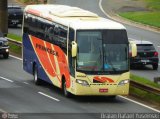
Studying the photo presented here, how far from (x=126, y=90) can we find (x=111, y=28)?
2.44m

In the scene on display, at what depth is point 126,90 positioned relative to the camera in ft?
93.6

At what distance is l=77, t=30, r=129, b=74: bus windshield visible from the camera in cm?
2834

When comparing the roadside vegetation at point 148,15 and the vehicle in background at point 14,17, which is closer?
the vehicle in background at point 14,17

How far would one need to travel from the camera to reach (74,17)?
30.6m

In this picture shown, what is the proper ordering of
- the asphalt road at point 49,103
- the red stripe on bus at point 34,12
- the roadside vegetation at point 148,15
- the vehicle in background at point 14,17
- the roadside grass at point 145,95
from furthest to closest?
the roadside vegetation at point 148,15 < the vehicle in background at point 14,17 < the red stripe on bus at point 34,12 < the roadside grass at point 145,95 < the asphalt road at point 49,103

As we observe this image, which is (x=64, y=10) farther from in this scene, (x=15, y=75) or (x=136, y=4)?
(x=136, y=4)

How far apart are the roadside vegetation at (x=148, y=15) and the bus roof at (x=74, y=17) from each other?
103 feet

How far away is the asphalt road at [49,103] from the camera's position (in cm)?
2597

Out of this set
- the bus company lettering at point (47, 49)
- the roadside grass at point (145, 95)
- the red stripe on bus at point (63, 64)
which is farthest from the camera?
the bus company lettering at point (47, 49)

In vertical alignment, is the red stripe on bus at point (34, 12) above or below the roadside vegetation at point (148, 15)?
above

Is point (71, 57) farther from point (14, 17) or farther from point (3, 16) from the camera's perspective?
point (14, 17)

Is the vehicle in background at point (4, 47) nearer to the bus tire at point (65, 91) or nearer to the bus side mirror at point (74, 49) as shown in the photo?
the bus tire at point (65, 91)

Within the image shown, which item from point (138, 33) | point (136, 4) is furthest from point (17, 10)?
point (136, 4)

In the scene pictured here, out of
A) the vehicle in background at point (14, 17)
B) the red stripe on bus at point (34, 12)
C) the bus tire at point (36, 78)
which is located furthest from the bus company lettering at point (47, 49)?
the vehicle in background at point (14, 17)
